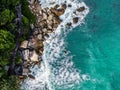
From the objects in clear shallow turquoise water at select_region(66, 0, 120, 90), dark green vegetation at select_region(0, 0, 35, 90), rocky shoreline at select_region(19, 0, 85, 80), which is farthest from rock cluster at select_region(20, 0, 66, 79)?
clear shallow turquoise water at select_region(66, 0, 120, 90)

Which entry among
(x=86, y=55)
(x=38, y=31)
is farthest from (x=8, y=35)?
(x=86, y=55)

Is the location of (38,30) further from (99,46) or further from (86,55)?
(99,46)

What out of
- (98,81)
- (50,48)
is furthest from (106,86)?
(50,48)

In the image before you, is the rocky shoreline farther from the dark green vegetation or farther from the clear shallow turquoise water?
the clear shallow turquoise water

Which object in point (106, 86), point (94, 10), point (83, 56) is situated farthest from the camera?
point (94, 10)

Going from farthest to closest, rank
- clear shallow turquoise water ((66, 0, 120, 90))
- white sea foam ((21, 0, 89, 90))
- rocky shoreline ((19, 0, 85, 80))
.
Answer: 1. rocky shoreline ((19, 0, 85, 80))
2. clear shallow turquoise water ((66, 0, 120, 90))
3. white sea foam ((21, 0, 89, 90))

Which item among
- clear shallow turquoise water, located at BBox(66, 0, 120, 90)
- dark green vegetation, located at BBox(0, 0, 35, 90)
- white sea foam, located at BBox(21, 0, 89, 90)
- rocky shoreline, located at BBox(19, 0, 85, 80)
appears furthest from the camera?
rocky shoreline, located at BBox(19, 0, 85, 80)

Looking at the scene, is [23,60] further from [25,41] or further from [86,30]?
[86,30]
